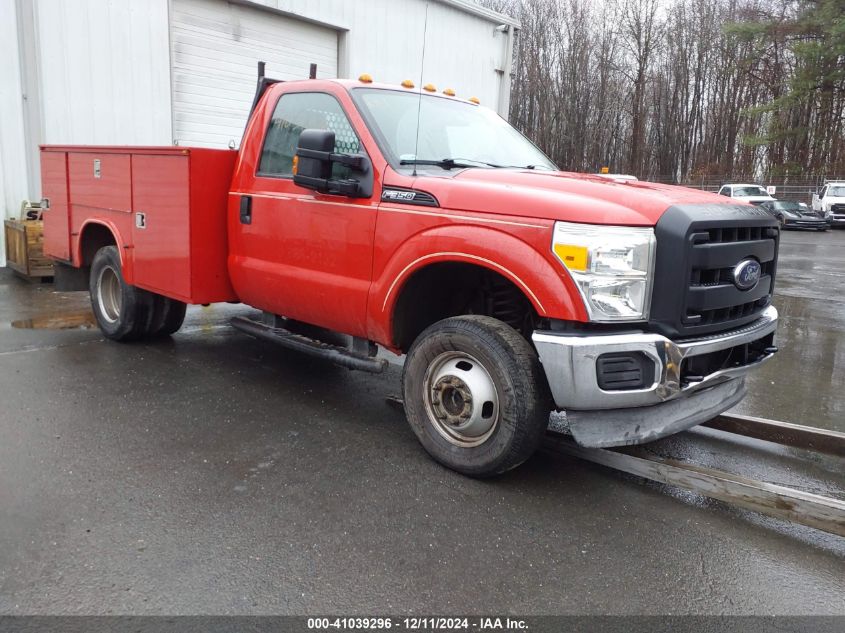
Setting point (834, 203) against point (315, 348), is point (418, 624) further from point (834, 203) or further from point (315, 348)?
point (834, 203)

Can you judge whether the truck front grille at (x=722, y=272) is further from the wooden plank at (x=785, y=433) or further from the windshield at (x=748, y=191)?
the windshield at (x=748, y=191)

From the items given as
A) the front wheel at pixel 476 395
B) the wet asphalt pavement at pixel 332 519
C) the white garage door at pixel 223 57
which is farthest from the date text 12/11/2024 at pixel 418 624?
the white garage door at pixel 223 57

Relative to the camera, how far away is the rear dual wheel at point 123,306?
6375 millimetres

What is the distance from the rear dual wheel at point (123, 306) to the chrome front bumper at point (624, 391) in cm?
417

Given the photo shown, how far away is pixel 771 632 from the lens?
2721mm

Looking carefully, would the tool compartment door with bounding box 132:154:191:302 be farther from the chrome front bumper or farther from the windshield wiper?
the chrome front bumper

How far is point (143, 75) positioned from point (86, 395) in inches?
322

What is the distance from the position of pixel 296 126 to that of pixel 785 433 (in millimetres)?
3809

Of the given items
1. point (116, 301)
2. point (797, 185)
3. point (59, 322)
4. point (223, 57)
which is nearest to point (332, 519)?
point (116, 301)

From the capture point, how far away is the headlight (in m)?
3.41

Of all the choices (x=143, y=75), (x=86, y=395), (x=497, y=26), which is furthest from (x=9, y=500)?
(x=497, y=26)

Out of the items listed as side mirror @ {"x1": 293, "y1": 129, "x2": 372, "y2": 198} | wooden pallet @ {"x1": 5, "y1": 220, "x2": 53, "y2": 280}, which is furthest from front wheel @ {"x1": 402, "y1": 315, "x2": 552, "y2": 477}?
wooden pallet @ {"x1": 5, "y1": 220, "x2": 53, "y2": 280}

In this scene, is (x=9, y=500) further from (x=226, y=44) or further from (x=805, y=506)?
(x=226, y=44)

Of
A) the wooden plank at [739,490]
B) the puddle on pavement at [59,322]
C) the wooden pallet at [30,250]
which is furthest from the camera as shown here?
the wooden pallet at [30,250]
